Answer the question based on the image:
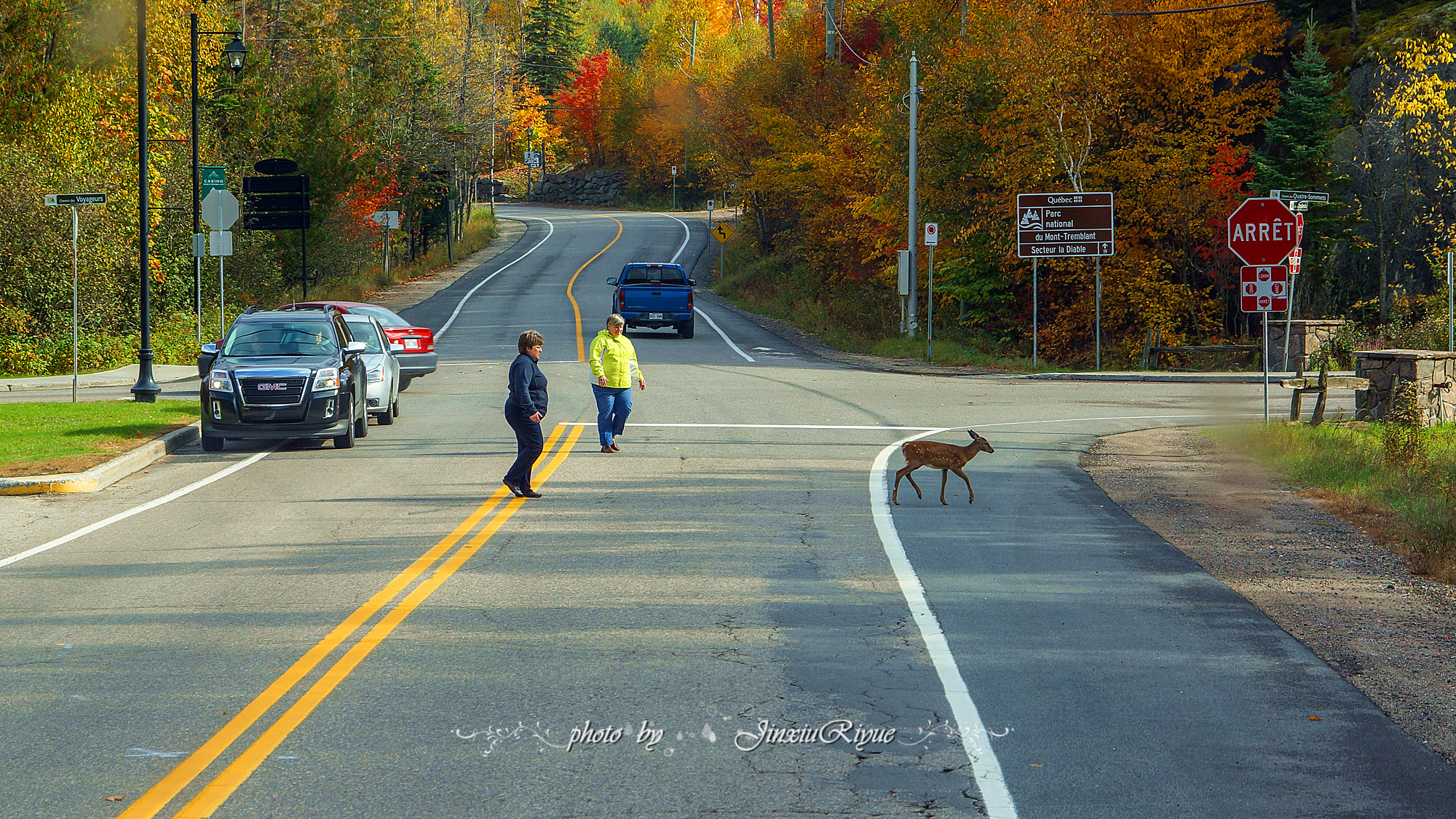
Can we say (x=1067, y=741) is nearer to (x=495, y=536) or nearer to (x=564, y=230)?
(x=495, y=536)

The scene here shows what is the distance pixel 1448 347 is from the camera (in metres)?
24.8

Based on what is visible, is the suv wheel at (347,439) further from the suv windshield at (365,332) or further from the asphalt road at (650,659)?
the suv windshield at (365,332)

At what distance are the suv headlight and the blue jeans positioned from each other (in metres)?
3.19

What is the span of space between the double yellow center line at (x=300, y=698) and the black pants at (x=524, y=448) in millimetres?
1692

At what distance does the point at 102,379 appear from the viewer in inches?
1037

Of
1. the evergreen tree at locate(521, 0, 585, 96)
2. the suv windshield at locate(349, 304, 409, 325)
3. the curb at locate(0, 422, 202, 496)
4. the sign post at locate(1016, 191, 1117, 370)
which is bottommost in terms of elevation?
the curb at locate(0, 422, 202, 496)

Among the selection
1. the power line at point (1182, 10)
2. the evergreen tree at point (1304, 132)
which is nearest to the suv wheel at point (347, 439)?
the evergreen tree at point (1304, 132)

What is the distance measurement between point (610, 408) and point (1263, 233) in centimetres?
989

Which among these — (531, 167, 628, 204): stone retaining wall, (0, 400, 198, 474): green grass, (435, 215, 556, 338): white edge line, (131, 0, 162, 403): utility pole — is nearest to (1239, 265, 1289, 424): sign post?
(0, 400, 198, 474): green grass

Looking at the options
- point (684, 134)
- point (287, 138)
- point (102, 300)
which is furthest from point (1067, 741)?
point (684, 134)

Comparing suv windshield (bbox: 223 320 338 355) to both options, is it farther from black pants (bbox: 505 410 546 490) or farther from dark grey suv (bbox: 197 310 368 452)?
black pants (bbox: 505 410 546 490)

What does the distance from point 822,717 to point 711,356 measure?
25.8m

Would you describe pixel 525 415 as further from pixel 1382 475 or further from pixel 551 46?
pixel 551 46

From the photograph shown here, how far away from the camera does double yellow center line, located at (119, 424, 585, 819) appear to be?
5.04m
